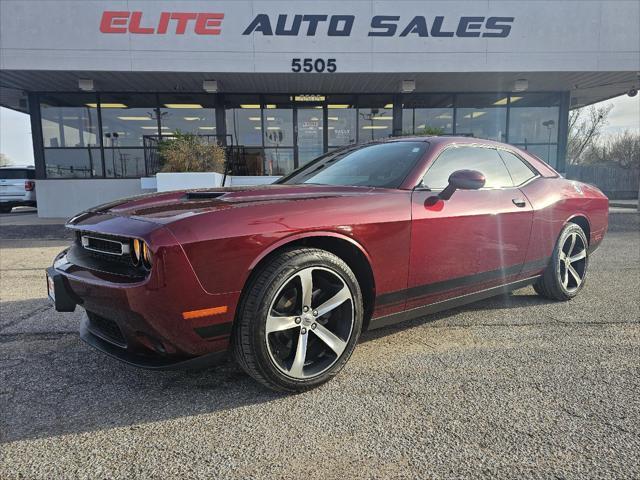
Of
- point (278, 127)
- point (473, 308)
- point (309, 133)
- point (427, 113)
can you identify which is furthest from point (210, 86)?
point (473, 308)

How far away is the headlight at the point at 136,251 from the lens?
2043mm

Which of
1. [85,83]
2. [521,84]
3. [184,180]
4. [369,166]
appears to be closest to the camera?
[369,166]

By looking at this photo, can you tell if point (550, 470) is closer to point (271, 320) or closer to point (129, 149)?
point (271, 320)

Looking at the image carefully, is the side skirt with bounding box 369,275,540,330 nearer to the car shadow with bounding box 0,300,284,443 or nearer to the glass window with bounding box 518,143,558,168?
the car shadow with bounding box 0,300,284,443

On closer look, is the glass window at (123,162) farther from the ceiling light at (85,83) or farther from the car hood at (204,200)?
the car hood at (204,200)

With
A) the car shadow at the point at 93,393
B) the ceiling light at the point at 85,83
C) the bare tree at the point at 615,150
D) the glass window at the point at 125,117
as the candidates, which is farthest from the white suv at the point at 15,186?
the bare tree at the point at 615,150

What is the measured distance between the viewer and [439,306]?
3049 mm

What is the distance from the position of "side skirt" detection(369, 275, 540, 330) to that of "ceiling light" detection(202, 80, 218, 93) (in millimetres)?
10927

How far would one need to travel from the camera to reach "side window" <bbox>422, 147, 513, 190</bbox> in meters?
3.06

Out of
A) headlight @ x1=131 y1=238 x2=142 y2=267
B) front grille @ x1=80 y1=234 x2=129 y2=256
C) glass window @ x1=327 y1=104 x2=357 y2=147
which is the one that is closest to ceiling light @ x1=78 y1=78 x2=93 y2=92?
glass window @ x1=327 y1=104 x2=357 y2=147

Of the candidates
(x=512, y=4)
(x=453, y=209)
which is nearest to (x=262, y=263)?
(x=453, y=209)

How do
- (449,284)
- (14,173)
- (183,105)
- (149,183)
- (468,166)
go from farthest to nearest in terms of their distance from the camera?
(14,173)
(183,105)
(149,183)
(468,166)
(449,284)

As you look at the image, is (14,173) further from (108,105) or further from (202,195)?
(202,195)

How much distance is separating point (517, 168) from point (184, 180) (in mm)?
8365
